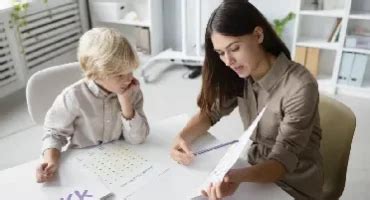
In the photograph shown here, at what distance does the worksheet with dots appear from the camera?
95 centimetres

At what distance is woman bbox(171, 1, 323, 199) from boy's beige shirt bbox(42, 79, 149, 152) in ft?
0.54

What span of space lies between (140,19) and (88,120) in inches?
110

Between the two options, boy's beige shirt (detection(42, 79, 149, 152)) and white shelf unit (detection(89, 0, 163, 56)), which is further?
white shelf unit (detection(89, 0, 163, 56))

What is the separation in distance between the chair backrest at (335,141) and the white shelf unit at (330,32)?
1818 mm

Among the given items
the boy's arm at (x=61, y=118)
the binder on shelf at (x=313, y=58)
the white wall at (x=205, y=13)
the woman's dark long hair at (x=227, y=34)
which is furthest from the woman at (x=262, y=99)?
the white wall at (x=205, y=13)

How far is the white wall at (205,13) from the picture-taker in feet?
10.6

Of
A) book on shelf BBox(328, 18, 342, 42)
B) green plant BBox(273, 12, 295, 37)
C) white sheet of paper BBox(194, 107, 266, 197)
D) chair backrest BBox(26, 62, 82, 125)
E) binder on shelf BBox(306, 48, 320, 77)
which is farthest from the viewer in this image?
green plant BBox(273, 12, 295, 37)

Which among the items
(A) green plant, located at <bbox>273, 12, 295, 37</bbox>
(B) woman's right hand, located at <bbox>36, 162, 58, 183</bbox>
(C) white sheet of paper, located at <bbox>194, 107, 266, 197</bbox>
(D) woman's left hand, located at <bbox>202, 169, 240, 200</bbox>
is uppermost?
(C) white sheet of paper, located at <bbox>194, 107, 266, 197</bbox>

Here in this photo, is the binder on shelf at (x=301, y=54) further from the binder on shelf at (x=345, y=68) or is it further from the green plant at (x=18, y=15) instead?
the green plant at (x=18, y=15)

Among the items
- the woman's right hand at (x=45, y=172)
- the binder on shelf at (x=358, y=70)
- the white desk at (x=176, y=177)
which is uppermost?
the woman's right hand at (x=45, y=172)

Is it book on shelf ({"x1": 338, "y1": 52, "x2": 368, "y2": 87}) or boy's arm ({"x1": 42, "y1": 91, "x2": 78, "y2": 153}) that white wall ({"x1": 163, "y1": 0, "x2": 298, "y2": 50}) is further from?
boy's arm ({"x1": 42, "y1": 91, "x2": 78, "y2": 153})

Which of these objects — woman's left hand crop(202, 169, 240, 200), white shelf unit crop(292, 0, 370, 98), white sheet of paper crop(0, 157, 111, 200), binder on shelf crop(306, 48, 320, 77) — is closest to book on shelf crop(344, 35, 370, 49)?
white shelf unit crop(292, 0, 370, 98)

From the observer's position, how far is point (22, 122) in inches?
107

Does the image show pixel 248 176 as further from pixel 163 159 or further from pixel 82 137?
pixel 82 137
